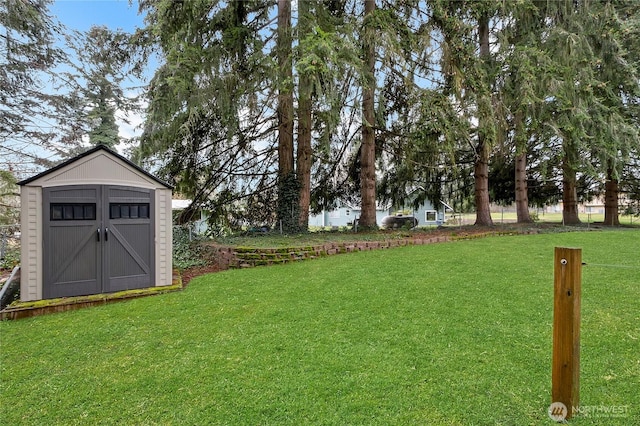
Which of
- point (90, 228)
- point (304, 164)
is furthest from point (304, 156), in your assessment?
point (90, 228)

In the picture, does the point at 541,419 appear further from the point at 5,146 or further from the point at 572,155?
the point at 5,146

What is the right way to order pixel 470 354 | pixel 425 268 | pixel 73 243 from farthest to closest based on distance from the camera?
pixel 425 268
pixel 73 243
pixel 470 354

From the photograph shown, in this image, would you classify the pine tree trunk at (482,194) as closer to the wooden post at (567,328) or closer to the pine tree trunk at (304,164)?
the pine tree trunk at (304,164)

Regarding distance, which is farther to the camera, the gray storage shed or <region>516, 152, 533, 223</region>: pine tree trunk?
<region>516, 152, 533, 223</region>: pine tree trunk

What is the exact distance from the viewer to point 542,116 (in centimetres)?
1038

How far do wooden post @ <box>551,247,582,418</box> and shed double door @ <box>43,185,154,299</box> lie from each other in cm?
517

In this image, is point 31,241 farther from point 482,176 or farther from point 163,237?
point 482,176

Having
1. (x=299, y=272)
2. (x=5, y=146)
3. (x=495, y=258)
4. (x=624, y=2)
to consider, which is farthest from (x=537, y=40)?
(x=5, y=146)

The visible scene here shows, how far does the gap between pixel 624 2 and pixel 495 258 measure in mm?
12743

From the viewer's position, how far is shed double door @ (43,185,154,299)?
4.48 meters

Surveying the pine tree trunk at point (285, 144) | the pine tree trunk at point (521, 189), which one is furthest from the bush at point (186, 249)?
the pine tree trunk at point (521, 189)

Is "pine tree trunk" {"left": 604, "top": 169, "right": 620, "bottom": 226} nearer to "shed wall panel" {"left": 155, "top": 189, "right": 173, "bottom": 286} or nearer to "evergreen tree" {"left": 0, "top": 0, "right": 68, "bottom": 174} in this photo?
"shed wall panel" {"left": 155, "top": 189, "right": 173, "bottom": 286}

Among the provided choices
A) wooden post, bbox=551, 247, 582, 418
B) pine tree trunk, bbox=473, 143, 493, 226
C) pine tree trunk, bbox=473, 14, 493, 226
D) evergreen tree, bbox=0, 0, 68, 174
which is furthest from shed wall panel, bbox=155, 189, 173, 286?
pine tree trunk, bbox=473, 143, 493, 226

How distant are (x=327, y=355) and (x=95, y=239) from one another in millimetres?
3829
